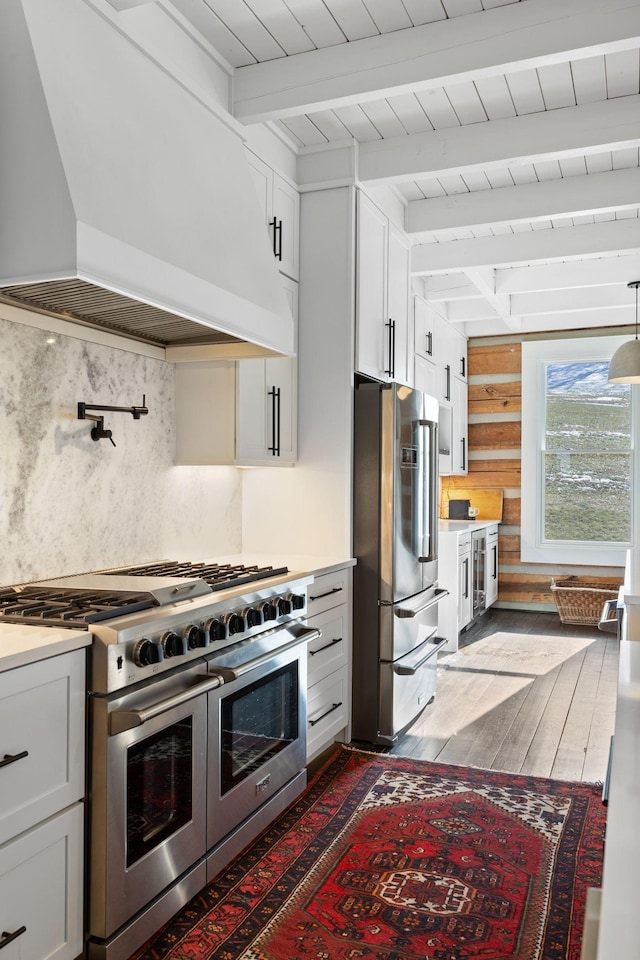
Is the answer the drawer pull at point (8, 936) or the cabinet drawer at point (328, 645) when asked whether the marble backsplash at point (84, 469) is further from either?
the drawer pull at point (8, 936)

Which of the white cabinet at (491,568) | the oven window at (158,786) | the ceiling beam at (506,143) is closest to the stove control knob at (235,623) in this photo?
the oven window at (158,786)

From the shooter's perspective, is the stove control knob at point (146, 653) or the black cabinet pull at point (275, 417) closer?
the stove control knob at point (146, 653)

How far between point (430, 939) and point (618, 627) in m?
Result: 1.71

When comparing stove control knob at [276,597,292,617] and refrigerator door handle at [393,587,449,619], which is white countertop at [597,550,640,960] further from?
refrigerator door handle at [393,587,449,619]

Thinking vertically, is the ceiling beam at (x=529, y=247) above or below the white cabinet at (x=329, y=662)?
above

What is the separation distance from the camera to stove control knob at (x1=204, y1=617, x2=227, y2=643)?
2346mm

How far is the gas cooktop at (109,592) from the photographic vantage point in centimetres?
199

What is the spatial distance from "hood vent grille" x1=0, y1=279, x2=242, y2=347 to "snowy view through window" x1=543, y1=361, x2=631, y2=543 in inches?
199

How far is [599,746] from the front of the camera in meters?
3.69

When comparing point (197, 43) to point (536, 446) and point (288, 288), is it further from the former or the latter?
point (536, 446)

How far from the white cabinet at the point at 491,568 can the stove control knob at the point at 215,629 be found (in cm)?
480

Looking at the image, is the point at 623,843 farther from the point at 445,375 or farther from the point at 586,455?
the point at 586,455

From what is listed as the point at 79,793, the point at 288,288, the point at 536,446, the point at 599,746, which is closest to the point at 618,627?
the point at 599,746

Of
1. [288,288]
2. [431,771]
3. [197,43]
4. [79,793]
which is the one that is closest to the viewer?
[79,793]
